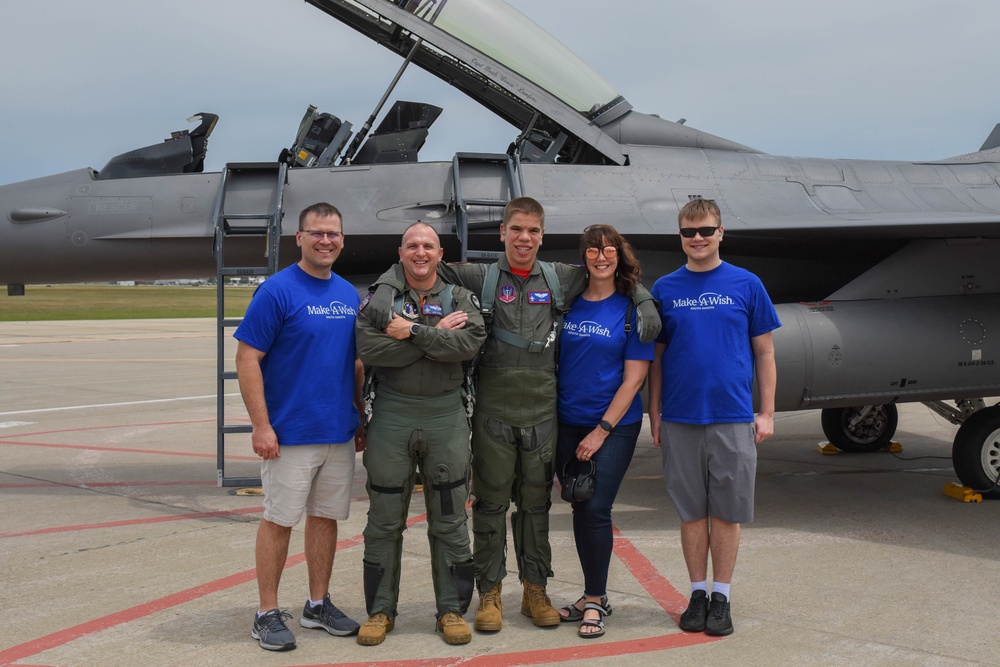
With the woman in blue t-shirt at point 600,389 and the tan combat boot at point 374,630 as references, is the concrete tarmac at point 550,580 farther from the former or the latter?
the woman in blue t-shirt at point 600,389

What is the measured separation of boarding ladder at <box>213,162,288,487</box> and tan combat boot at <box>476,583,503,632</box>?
2975 millimetres

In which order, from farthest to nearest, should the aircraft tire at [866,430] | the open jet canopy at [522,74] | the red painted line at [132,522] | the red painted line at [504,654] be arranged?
1. the aircraft tire at [866,430]
2. the open jet canopy at [522,74]
3. the red painted line at [132,522]
4. the red painted line at [504,654]

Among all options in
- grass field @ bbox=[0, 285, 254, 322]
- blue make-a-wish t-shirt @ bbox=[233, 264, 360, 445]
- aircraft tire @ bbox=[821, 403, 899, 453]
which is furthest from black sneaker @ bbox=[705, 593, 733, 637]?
grass field @ bbox=[0, 285, 254, 322]

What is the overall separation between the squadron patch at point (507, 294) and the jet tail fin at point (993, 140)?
6.60 m

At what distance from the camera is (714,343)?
153 inches

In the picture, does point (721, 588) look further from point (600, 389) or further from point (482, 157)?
point (482, 157)

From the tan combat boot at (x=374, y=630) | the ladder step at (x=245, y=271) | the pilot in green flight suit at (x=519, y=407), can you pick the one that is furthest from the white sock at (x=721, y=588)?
the ladder step at (x=245, y=271)

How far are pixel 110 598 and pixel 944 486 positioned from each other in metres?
6.10

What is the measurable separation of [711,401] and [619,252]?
80cm

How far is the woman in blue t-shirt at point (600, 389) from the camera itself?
3795 mm

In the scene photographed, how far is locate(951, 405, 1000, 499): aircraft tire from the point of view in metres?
6.37

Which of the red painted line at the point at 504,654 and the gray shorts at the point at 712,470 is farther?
the gray shorts at the point at 712,470

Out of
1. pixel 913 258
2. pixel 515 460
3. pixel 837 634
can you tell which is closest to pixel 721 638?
pixel 837 634

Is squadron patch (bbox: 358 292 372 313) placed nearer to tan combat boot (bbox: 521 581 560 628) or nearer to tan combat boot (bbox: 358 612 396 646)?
tan combat boot (bbox: 358 612 396 646)
